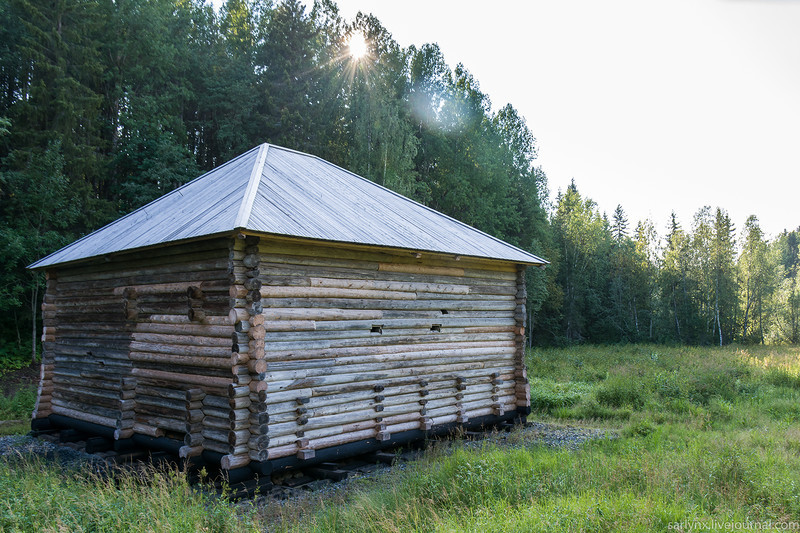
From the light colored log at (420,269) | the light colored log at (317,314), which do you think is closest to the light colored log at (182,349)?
the light colored log at (317,314)

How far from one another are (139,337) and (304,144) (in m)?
21.2

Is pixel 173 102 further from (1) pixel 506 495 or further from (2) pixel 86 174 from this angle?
(1) pixel 506 495

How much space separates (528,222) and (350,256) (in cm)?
3320

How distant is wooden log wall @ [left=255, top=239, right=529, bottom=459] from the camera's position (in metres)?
8.92

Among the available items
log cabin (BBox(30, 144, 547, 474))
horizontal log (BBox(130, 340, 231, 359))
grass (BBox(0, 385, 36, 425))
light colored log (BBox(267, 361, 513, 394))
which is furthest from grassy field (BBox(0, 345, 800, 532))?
grass (BBox(0, 385, 36, 425))

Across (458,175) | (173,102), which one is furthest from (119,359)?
(458,175)

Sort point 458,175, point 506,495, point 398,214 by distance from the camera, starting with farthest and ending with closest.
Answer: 1. point 458,175
2. point 398,214
3. point 506,495

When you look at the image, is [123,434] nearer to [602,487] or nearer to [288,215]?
[288,215]

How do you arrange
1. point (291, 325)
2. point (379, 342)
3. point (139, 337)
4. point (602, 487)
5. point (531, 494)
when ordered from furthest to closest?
point (379, 342)
point (139, 337)
point (291, 325)
point (602, 487)
point (531, 494)

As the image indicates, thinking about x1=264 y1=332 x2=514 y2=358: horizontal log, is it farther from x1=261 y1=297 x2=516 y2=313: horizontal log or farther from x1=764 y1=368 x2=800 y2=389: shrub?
x1=764 y1=368 x2=800 y2=389: shrub

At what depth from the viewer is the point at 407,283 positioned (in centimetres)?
1121

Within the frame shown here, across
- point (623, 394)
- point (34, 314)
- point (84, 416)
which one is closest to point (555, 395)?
point (623, 394)

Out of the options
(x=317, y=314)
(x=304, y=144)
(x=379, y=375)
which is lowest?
(x=379, y=375)

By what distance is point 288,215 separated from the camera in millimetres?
9398
